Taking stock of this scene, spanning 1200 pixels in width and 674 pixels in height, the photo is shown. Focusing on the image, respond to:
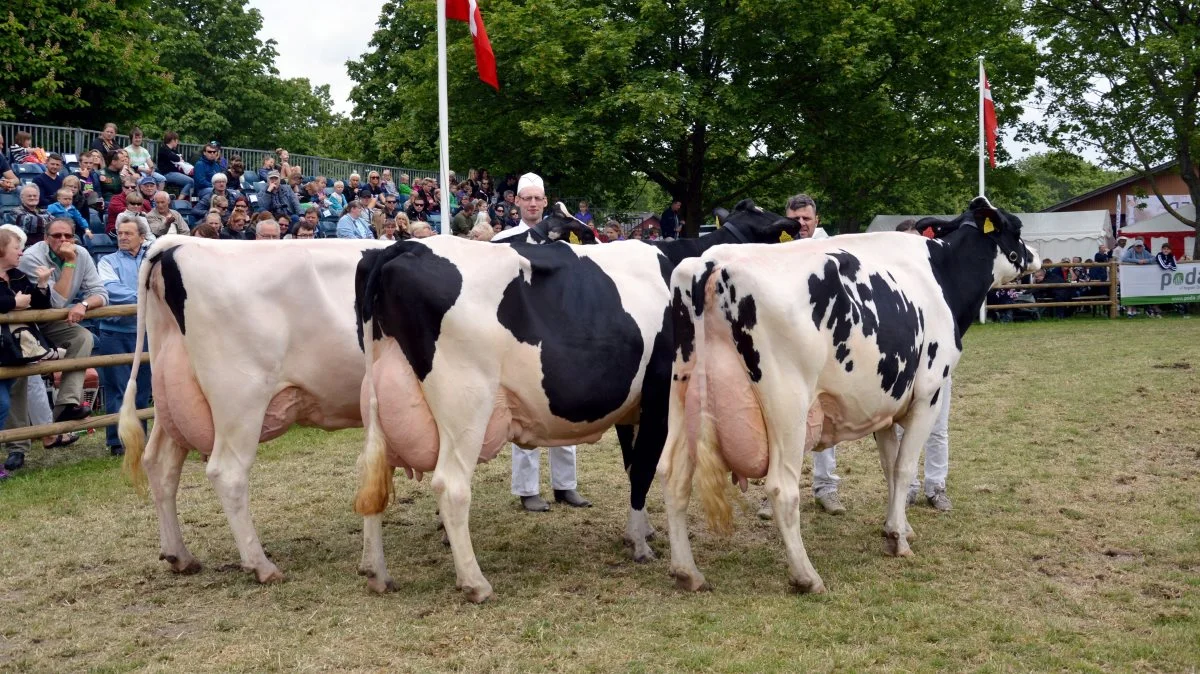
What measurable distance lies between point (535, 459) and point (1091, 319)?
62.7 ft

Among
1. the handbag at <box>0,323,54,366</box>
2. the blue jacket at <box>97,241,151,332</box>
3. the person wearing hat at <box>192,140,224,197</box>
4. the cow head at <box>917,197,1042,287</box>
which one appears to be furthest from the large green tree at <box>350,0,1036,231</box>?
the cow head at <box>917,197,1042,287</box>

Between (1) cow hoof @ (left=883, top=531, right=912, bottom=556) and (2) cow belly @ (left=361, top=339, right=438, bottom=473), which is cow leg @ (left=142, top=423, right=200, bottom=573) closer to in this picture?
(2) cow belly @ (left=361, top=339, right=438, bottom=473)

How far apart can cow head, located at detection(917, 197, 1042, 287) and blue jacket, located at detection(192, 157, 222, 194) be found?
12.6 meters

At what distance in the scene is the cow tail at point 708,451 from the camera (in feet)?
18.4

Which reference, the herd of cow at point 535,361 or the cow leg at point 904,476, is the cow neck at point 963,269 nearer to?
the herd of cow at point 535,361

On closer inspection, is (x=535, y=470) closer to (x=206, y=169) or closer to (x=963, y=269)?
(x=963, y=269)

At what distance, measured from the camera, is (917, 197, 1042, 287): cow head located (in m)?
7.31

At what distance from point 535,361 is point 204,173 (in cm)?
1257

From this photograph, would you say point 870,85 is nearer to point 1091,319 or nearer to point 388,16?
point 1091,319

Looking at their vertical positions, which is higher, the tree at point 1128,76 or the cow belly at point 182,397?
the tree at point 1128,76

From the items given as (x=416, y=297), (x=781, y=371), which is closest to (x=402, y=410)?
(x=416, y=297)

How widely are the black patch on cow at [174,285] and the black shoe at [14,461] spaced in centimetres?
406

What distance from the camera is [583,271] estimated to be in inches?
240

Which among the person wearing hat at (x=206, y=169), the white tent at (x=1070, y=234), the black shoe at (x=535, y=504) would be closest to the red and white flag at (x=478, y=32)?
the black shoe at (x=535, y=504)
